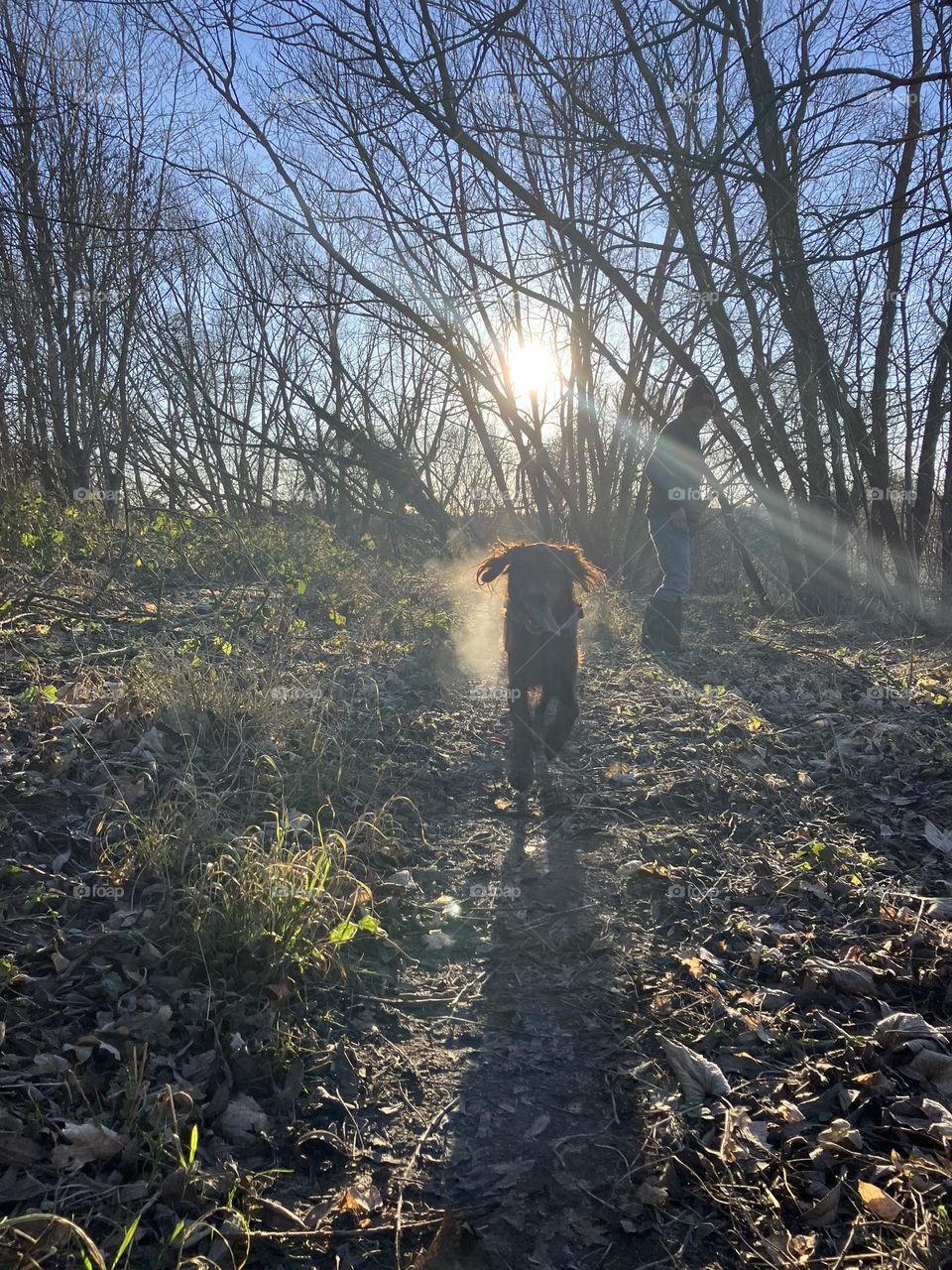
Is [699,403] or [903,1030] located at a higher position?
[699,403]

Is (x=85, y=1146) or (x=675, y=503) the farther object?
(x=675, y=503)

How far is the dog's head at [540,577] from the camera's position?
5082 millimetres

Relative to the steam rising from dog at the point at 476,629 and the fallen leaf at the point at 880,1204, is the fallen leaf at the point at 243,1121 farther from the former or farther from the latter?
the steam rising from dog at the point at 476,629

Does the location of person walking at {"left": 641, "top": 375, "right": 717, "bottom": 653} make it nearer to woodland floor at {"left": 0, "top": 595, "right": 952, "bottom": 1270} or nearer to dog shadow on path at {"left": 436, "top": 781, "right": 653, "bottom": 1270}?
woodland floor at {"left": 0, "top": 595, "right": 952, "bottom": 1270}

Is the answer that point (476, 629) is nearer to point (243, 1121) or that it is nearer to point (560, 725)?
point (560, 725)

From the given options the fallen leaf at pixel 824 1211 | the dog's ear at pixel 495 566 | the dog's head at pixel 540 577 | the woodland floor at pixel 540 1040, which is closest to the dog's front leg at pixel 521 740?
the woodland floor at pixel 540 1040

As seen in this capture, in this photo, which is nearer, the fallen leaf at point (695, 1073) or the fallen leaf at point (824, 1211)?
the fallen leaf at point (824, 1211)

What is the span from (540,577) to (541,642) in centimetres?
41

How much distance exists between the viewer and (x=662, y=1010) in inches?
108

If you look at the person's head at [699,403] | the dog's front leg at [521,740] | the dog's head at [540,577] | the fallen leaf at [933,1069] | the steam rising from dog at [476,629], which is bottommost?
the fallen leaf at [933,1069]

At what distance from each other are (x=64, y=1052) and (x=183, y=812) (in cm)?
122

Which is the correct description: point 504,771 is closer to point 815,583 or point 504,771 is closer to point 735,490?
point 815,583

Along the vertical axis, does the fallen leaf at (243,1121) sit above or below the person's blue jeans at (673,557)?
below

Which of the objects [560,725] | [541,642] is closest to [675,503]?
[541,642]
